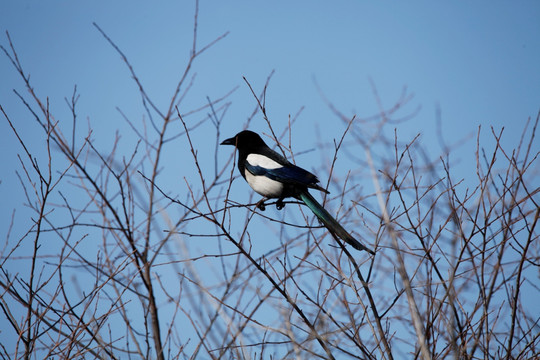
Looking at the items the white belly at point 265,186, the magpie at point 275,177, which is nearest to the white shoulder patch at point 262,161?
the magpie at point 275,177

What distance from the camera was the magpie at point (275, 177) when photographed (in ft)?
12.9

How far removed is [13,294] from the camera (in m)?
2.92

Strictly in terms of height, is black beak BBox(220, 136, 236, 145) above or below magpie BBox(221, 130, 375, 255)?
above

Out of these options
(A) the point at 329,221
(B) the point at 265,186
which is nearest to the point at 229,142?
(B) the point at 265,186

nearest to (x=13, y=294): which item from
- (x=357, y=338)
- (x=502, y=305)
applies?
(x=357, y=338)

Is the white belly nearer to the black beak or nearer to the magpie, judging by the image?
the magpie

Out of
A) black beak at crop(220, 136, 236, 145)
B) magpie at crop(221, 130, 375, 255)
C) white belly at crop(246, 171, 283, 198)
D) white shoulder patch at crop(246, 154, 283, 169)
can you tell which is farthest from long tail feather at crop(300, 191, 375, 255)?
black beak at crop(220, 136, 236, 145)

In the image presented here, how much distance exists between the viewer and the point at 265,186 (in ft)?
15.0

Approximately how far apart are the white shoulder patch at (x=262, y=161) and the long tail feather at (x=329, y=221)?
45 cm

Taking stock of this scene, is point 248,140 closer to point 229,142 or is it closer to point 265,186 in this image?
point 229,142

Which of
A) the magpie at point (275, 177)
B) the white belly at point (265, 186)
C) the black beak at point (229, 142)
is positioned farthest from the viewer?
the black beak at point (229, 142)

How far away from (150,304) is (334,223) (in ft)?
4.59

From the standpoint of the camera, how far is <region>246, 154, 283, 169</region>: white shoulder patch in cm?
459

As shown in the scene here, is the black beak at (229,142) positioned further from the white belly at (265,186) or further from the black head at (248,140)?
the white belly at (265,186)
